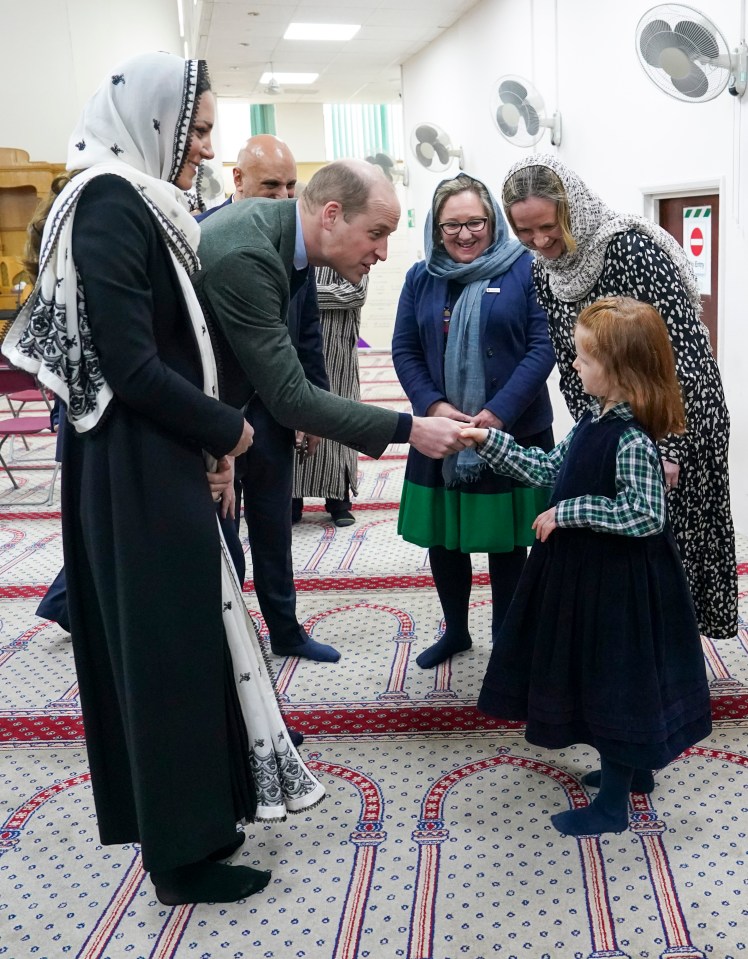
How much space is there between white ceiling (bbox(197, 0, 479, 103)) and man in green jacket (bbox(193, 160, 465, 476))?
654 cm

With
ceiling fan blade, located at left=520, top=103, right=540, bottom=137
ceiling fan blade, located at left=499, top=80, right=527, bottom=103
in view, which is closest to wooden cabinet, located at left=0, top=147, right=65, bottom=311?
ceiling fan blade, located at left=499, top=80, right=527, bottom=103

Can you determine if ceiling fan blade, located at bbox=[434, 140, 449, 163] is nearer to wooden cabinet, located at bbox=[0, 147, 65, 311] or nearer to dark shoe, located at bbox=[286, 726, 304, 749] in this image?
wooden cabinet, located at bbox=[0, 147, 65, 311]

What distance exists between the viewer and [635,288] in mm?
2197

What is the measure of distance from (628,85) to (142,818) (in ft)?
15.5

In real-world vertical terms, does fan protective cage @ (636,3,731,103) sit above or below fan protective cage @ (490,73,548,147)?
below

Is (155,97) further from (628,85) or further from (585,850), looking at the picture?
(628,85)

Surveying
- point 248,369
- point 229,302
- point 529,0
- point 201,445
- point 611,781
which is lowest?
point 611,781

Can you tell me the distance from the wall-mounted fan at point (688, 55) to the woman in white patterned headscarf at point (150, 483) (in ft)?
9.22

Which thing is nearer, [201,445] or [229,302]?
[201,445]

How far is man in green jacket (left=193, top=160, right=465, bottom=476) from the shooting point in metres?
1.82

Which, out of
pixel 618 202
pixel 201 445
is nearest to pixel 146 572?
pixel 201 445

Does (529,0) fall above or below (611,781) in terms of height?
above

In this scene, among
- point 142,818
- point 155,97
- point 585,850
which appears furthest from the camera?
point 585,850

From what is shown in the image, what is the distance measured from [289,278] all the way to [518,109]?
4618mm
